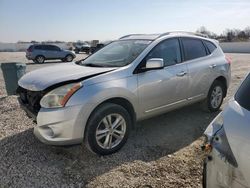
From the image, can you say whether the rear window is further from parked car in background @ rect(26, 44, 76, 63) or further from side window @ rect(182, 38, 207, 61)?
parked car in background @ rect(26, 44, 76, 63)

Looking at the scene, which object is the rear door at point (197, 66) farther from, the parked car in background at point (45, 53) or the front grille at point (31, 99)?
the parked car in background at point (45, 53)

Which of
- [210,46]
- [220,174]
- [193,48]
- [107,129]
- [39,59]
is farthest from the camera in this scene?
[39,59]

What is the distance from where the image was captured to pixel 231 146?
182 centimetres

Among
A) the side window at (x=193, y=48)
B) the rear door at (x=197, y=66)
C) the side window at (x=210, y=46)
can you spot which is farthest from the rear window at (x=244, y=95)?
the side window at (x=210, y=46)

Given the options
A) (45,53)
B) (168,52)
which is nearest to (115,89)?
(168,52)

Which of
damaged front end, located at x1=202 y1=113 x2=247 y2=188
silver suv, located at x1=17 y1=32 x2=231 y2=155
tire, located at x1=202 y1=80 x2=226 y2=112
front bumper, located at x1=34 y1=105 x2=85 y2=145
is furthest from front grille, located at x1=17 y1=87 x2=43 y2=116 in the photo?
tire, located at x1=202 y1=80 x2=226 y2=112

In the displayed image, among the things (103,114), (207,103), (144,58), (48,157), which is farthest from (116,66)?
(207,103)

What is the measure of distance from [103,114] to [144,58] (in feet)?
3.87

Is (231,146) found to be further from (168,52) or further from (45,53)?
(45,53)

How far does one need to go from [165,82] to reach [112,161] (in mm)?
1583

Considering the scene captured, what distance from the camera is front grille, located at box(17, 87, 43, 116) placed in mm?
3848

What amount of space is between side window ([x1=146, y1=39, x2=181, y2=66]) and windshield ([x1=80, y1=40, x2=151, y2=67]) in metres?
0.20

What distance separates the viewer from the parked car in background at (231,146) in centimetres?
172

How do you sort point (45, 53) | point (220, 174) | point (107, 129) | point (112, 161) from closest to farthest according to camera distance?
point (220, 174) < point (112, 161) < point (107, 129) < point (45, 53)
